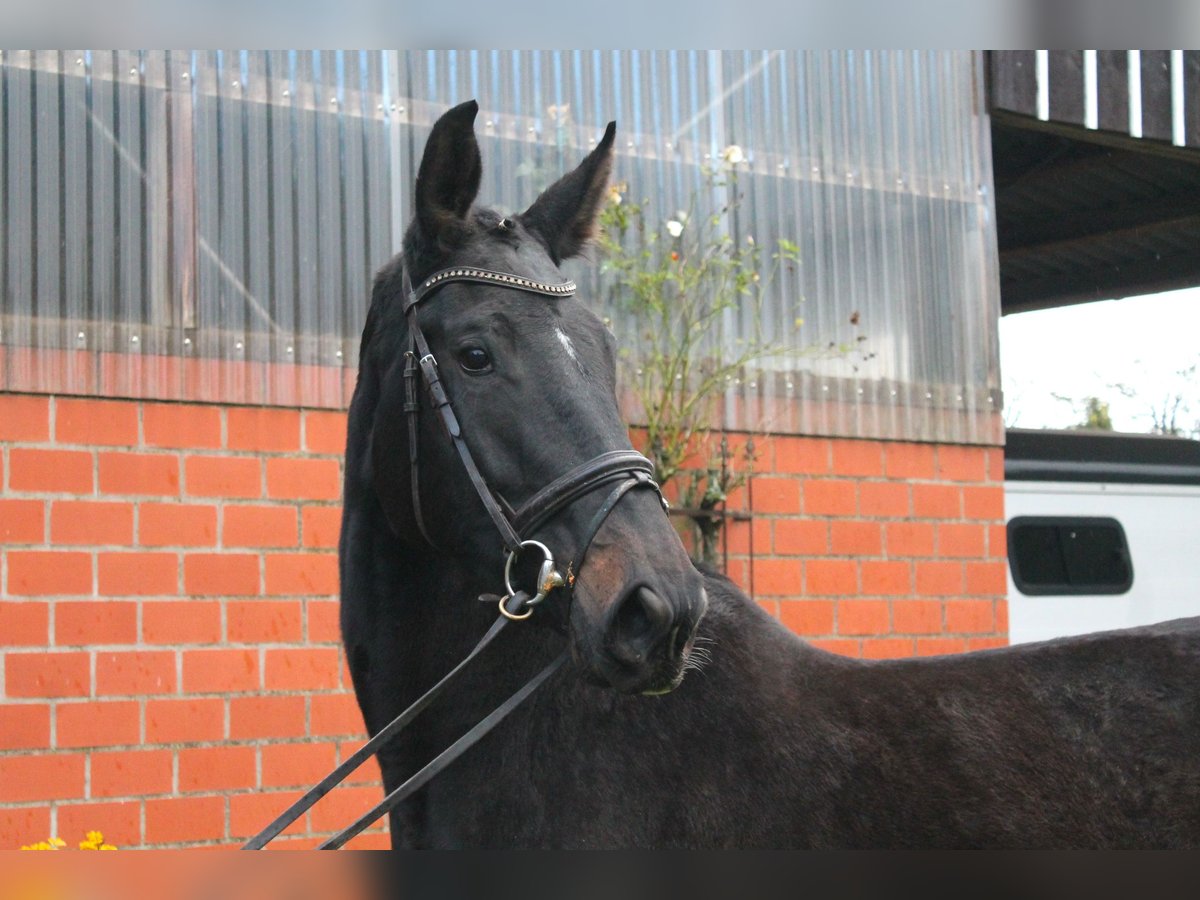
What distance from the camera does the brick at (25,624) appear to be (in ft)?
14.5

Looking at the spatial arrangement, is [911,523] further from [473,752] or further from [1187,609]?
[473,752]

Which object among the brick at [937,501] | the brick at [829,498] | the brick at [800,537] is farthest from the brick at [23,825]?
the brick at [937,501]

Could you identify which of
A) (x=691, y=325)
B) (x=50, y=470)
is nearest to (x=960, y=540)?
(x=691, y=325)

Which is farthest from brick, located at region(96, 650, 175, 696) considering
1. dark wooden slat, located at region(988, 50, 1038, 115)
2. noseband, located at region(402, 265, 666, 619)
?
dark wooden slat, located at region(988, 50, 1038, 115)

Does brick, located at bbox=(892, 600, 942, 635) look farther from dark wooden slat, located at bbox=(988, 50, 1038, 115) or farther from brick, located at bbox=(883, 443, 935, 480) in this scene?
dark wooden slat, located at bbox=(988, 50, 1038, 115)

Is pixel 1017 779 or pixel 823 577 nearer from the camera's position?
pixel 1017 779

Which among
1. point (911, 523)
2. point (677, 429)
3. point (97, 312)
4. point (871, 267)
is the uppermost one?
point (871, 267)

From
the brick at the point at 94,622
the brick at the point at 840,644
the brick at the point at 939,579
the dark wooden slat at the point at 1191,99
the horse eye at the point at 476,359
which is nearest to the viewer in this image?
the horse eye at the point at 476,359

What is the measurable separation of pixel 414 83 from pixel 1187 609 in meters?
5.97

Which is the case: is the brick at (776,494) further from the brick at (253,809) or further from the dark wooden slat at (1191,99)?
the dark wooden slat at (1191,99)

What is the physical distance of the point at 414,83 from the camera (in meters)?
5.38

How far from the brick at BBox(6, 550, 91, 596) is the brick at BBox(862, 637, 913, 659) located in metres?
3.59

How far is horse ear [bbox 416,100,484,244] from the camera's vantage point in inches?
104

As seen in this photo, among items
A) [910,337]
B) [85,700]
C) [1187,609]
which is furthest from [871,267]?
[85,700]
